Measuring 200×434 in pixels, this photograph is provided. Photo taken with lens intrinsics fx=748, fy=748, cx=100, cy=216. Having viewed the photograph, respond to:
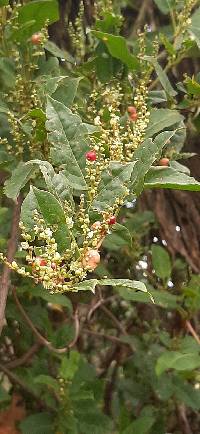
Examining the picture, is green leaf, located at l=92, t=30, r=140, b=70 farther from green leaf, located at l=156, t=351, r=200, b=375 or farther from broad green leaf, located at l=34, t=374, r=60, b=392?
broad green leaf, located at l=34, t=374, r=60, b=392

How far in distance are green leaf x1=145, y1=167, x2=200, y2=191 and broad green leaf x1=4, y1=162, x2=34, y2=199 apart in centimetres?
17

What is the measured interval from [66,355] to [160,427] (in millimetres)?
286

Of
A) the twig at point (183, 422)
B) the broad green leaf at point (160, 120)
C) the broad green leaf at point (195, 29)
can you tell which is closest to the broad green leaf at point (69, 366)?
the twig at point (183, 422)

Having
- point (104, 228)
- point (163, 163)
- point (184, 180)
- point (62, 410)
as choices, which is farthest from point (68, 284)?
point (62, 410)

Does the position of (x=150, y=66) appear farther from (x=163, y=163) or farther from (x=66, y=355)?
(x=66, y=355)

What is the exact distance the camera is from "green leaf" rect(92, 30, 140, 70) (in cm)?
116

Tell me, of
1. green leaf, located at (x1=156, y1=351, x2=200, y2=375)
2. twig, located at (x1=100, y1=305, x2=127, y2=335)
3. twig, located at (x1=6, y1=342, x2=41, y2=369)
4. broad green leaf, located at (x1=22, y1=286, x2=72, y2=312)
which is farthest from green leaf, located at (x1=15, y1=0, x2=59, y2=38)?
twig, located at (x1=100, y1=305, x2=127, y2=335)

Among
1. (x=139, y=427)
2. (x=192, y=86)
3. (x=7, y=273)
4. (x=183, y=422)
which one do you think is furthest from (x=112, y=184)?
(x=183, y=422)

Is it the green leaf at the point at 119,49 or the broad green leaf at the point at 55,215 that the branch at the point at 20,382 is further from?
the broad green leaf at the point at 55,215

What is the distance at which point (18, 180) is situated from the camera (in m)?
0.99

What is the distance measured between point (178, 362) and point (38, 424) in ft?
1.37

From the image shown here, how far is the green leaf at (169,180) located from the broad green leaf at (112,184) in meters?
0.05

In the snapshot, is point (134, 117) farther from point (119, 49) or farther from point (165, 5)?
point (165, 5)

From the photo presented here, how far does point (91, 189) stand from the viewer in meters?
0.85
